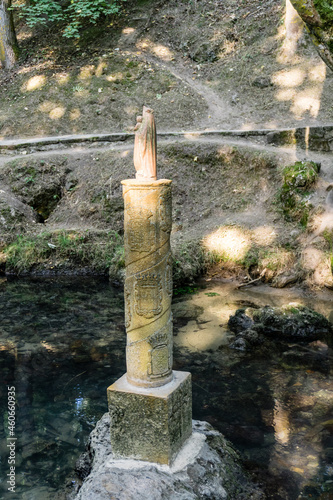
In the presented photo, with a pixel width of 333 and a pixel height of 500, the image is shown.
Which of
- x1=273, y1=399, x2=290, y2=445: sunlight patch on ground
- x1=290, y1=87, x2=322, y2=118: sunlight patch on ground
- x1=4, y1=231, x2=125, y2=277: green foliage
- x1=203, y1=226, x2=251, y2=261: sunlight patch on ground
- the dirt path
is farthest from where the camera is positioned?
the dirt path

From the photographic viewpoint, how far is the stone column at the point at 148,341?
5297 mm

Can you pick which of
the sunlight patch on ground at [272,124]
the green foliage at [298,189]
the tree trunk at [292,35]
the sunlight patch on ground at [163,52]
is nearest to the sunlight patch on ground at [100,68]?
the sunlight patch on ground at [163,52]

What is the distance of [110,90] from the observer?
20000 mm

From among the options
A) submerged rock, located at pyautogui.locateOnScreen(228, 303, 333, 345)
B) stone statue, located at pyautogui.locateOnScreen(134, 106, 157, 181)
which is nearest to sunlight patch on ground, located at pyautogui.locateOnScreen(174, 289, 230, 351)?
submerged rock, located at pyautogui.locateOnScreen(228, 303, 333, 345)

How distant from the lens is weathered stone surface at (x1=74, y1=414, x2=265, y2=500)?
496cm

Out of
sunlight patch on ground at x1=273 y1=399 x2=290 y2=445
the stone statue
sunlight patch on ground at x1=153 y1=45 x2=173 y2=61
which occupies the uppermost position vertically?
sunlight patch on ground at x1=153 y1=45 x2=173 y2=61

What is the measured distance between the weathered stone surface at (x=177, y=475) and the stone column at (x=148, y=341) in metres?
0.16

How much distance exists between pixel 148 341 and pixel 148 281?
0.66 meters

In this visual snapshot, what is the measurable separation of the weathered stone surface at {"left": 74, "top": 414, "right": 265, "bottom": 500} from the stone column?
0.16 metres

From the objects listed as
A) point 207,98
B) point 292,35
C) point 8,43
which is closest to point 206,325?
point 207,98

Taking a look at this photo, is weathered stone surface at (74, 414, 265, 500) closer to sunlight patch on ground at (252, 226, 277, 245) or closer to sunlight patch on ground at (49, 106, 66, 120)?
sunlight patch on ground at (252, 226, 277, 245)

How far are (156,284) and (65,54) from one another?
20.0 m

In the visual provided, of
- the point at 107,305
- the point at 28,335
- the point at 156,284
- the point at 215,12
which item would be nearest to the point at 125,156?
the point at 107,305

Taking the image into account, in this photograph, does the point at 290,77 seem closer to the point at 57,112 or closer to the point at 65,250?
the point at 57,112
